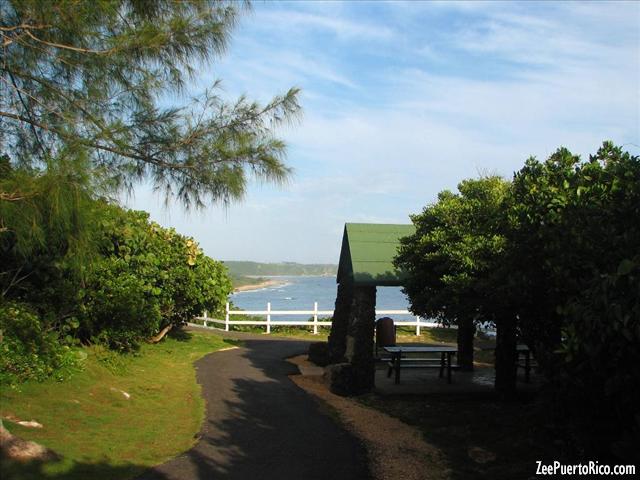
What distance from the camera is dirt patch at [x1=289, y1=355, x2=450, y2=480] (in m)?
6.33

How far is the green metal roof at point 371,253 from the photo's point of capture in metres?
11.5

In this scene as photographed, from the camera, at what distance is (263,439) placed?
723 centimetres

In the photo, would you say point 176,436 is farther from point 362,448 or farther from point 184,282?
point 184,282

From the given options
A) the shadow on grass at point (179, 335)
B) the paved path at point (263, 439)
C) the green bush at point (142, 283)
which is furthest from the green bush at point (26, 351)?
the shadow on grass at point (179, 335)

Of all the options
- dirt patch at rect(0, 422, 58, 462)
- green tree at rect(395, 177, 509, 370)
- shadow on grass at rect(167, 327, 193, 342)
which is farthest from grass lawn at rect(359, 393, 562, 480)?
shadow on grass at rect(167, 327, 193, 342)

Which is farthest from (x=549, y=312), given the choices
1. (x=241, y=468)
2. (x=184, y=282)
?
(x=184, y=282)

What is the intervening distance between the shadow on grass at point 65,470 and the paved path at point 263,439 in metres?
0.24

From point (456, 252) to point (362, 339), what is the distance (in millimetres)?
2976

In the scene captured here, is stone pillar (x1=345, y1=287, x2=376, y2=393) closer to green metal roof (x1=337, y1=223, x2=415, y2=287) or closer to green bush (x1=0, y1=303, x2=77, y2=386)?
green metal roof (x1=337, y1=223, x2=415, y2=287)

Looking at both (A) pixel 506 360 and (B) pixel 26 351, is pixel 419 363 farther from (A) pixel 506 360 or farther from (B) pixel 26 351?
(B) pixel 26 351

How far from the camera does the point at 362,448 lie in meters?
7.13

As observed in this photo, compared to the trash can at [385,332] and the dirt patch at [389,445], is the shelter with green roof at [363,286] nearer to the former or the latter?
the dirt patch at [389,445]

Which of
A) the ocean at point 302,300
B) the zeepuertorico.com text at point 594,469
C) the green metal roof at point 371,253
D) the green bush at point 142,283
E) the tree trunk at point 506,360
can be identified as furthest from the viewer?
the ocean at point 302,300

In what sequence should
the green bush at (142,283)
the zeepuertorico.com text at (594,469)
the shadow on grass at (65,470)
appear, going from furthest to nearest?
the green bush at (142,283), the shadow on grass at (65,470), the zeepuertorico.com text at (594,469)
